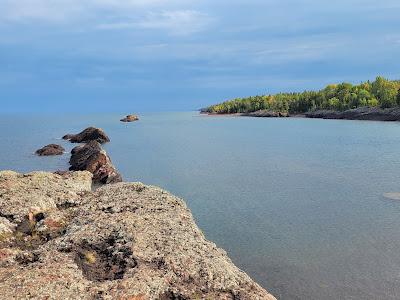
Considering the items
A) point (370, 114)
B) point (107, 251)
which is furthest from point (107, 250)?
point (370, 114)

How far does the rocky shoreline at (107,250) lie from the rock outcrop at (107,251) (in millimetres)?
32

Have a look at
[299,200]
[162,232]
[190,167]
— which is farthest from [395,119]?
[162,232]

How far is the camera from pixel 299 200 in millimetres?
37781

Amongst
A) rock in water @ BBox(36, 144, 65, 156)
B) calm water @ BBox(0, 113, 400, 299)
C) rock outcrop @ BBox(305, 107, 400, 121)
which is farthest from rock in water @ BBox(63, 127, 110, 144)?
rock outcrop @ BBox(305, 107, 400, 121)

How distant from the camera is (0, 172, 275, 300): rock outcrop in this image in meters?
14.4

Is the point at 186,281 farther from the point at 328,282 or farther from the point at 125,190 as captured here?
the point at 125,190

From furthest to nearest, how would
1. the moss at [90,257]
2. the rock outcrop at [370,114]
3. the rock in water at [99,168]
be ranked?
1. the rock outcrop at [370,114]
2. the rock in water at [99,168]
3. the moss at [90,257]

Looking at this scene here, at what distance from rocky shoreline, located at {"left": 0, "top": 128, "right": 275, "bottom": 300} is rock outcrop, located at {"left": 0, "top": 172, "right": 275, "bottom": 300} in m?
0.03

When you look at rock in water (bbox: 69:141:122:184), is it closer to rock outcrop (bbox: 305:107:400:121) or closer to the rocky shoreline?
the rocky shoreline

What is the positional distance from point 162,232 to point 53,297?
6.37m

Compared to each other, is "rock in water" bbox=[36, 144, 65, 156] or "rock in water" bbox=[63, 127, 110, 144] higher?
"rock in water" bbox=[63, 127, 110, 144]

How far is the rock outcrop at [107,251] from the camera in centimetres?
1437

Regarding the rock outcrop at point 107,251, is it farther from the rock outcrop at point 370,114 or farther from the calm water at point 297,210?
the rock outcrop at point 370,114

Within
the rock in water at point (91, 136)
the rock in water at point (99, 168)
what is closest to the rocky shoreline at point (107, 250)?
the rock in water at point (99, 168)
